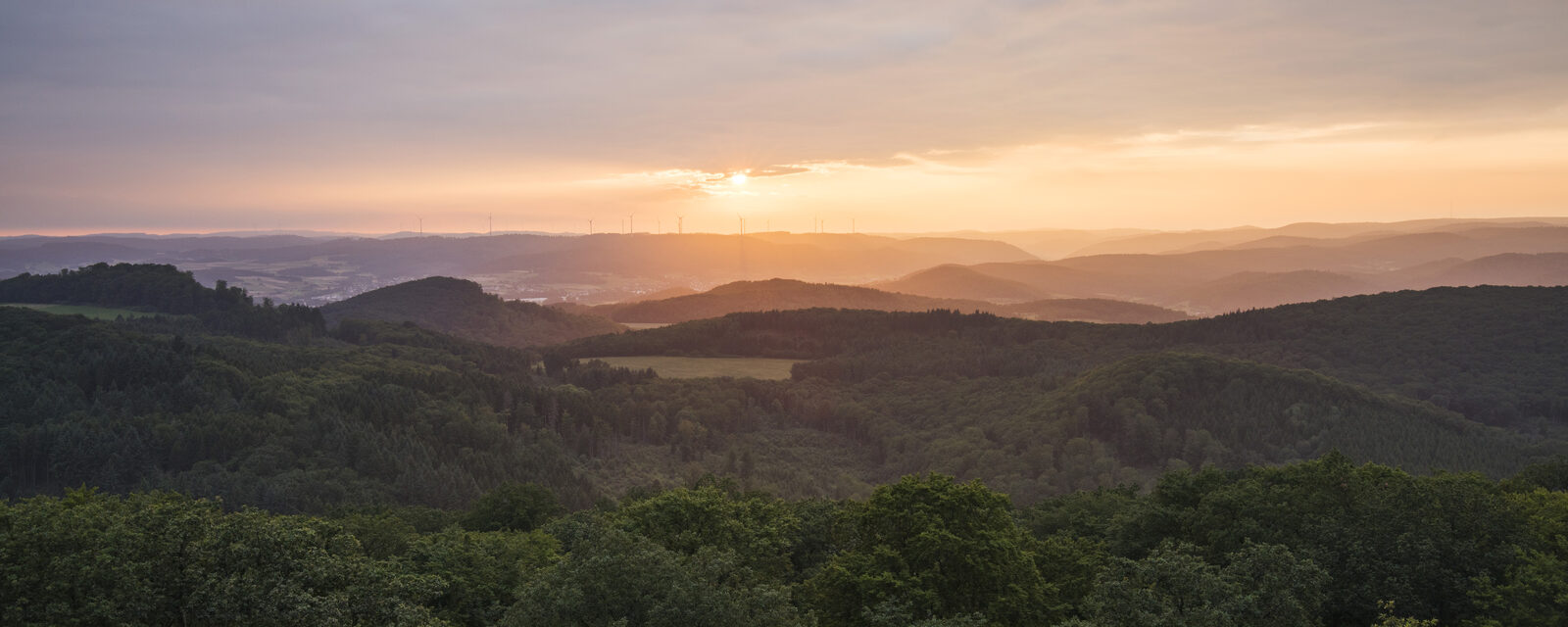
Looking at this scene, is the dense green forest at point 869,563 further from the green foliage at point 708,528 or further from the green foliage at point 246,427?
the green foliage at point 246,427

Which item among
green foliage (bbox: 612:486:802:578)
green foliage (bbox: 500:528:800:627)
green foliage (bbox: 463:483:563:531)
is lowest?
green foliage (bbox: 463:483:563:531)

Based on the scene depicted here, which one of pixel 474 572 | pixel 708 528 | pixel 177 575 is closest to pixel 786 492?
pixel 708 528

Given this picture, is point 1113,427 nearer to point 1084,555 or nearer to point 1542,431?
point 1542,431

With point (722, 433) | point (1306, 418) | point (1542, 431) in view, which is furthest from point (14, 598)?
point (1542, 431)

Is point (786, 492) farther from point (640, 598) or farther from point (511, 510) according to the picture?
point (640, 598)

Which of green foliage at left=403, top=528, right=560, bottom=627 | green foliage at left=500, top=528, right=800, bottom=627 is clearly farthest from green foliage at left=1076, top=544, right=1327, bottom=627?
green foliage at left=403, top=528, right=560, bottom=627

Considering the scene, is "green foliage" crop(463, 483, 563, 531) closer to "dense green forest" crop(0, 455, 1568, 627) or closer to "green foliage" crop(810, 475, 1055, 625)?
"dense green forest" crop(0, 455, 1568, 627)
